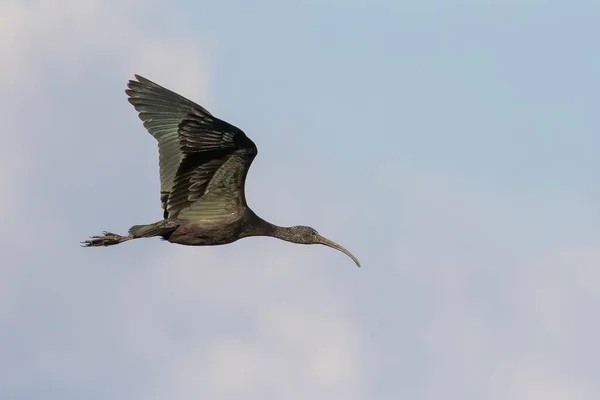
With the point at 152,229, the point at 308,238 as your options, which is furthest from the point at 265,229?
the point at 152,229

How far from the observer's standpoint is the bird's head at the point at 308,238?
24.3m

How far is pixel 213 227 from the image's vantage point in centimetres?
2202

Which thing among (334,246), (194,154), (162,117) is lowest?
(334,246)

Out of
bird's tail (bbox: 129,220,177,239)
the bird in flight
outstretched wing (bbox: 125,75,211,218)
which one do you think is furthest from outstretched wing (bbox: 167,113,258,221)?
outstretched wing (bbox: 125,75,211,218)

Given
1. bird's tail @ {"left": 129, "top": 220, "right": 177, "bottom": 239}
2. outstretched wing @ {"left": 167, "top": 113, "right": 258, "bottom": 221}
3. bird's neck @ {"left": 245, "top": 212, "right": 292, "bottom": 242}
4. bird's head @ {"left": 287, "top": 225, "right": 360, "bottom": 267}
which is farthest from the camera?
bird's head @ {"left": 287, "top": 225, "right": 360, "bottom": 267}

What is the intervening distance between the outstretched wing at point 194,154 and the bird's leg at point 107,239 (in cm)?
98

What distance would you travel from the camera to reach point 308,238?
24.5 m

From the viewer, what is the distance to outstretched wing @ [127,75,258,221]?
20.4m

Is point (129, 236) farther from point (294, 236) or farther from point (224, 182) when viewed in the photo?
point (294, 236)

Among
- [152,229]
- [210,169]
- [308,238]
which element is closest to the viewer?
[210,169]

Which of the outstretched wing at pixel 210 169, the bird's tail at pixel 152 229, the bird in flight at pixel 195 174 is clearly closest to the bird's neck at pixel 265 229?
the bird in flight at pixel 195 174

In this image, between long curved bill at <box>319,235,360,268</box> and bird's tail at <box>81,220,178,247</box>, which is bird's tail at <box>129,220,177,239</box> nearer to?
bird's tail at <box>81,220,178,247</box>

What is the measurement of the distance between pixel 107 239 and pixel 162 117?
2.72 meters

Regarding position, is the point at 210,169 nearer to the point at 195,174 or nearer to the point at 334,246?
the point at 195,174
